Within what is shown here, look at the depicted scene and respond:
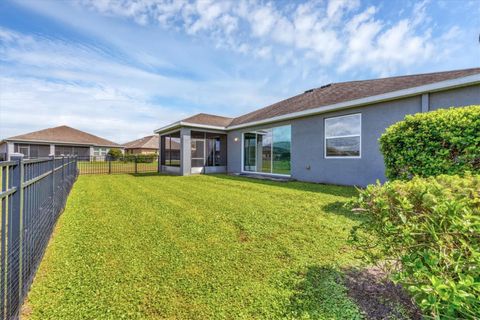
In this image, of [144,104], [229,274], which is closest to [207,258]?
[229,274]

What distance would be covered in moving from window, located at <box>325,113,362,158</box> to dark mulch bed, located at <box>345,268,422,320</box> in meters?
6.24

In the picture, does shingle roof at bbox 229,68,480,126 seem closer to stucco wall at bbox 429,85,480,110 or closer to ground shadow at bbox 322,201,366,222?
stucco wall at bbox 429,85,480,110

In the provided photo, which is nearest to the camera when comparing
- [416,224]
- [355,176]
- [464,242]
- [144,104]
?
[464,242]

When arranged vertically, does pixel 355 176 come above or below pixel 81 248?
above

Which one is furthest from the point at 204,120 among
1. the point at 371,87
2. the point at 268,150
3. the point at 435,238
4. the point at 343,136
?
the point at 435,238

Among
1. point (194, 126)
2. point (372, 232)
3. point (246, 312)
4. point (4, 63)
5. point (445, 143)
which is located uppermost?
point (4, 63)

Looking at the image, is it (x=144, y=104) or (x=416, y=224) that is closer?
(x=416, y=224)

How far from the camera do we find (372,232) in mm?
1962

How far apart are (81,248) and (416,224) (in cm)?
392

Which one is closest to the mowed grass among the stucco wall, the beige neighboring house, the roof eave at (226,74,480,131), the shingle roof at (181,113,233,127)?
the roof eave at (226,74,480,131)

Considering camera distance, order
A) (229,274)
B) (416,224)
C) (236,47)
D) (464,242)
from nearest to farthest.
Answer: (464,242), (416,224), (229,274), (236,47)

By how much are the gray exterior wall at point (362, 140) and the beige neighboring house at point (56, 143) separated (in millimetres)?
22884

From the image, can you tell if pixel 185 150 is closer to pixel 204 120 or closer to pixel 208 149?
pixel 208 149

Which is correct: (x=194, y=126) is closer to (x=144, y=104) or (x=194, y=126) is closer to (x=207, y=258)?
Answer: (x=144, y=104)
